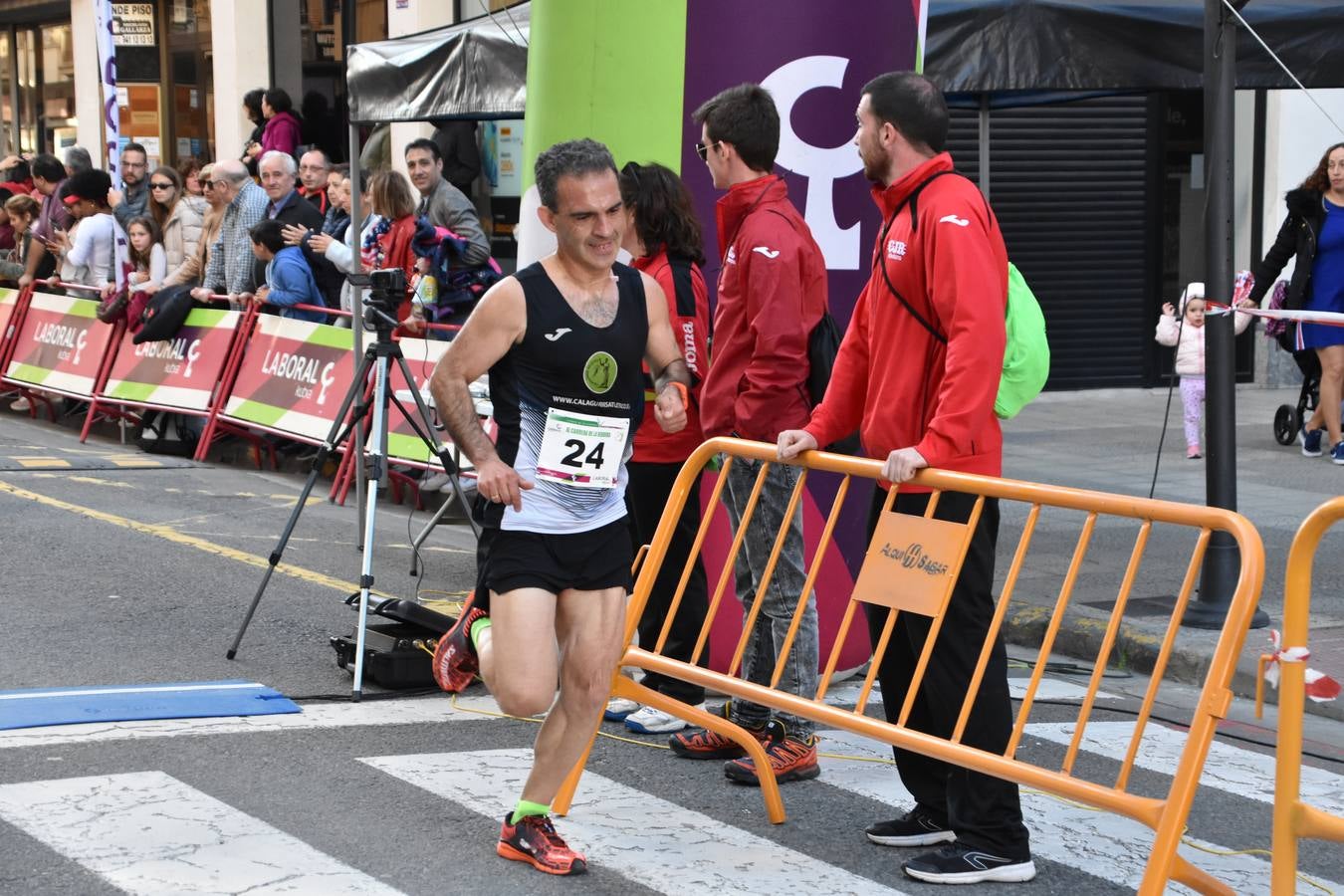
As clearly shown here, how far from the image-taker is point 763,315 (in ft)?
19.7

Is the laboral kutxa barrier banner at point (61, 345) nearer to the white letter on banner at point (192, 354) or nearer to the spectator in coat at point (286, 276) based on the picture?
the white letter on banner at point (192, 354)

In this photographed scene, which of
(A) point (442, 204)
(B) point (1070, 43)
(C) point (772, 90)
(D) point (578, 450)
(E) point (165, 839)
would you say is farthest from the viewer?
(A) point (442, 204)

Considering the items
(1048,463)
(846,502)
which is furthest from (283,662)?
(1048,463)

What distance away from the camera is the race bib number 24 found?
4992 millimetres

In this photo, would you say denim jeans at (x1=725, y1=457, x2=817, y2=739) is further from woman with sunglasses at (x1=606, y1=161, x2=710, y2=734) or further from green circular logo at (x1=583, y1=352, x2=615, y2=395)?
green circular logo at (x1=583, y1=352, x2=615, y2=395)

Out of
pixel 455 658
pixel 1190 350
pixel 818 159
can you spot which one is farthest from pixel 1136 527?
pixel 455 658

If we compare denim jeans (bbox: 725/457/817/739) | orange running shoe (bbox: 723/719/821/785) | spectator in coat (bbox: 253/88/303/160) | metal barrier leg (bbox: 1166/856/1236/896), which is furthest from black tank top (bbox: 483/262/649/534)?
spectator in coat (bbox: 253/88/303/160)

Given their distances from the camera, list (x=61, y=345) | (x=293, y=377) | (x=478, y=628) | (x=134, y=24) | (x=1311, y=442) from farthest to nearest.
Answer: (x=134, y=24)
(x=61, y=345)
(x=1311, y=442)
(x=293, y=377)
(x=478, y=628)

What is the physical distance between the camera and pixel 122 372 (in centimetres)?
1461

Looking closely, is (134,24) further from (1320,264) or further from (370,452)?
(370,452)

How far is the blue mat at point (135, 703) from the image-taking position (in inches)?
252

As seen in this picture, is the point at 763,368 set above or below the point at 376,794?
above

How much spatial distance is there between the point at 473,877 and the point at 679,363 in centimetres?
153

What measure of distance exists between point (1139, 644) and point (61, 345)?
10.7m
